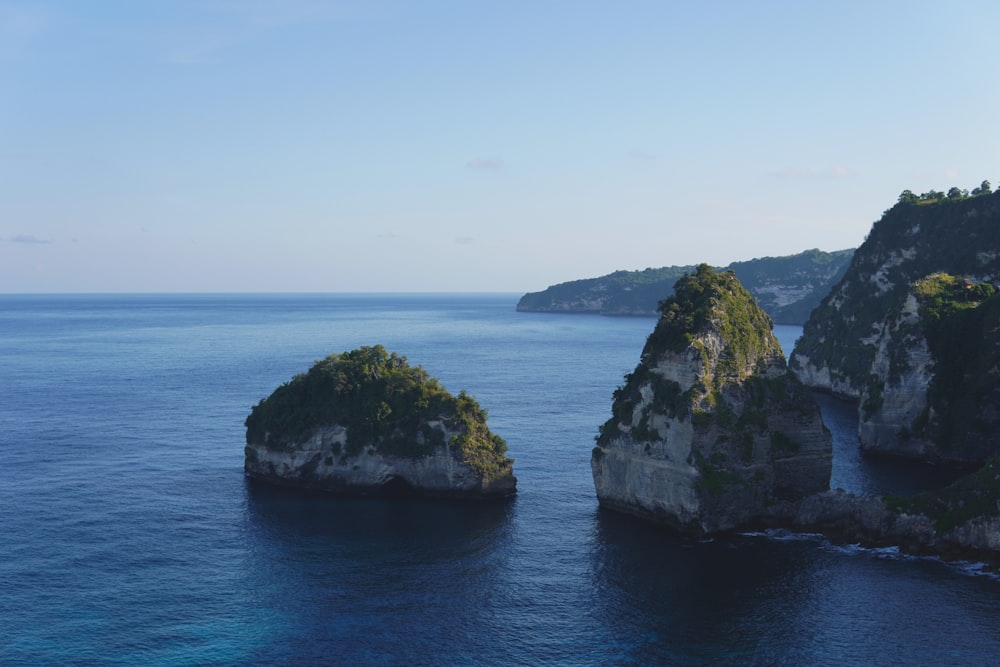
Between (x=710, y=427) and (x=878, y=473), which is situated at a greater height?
(x=710, y=427)

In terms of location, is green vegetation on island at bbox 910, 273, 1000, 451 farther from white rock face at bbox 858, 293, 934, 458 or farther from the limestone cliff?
the limestone cliff

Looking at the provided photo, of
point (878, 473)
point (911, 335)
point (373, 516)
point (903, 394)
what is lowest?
point (373, 516)

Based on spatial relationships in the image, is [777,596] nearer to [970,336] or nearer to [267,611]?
[267,611]

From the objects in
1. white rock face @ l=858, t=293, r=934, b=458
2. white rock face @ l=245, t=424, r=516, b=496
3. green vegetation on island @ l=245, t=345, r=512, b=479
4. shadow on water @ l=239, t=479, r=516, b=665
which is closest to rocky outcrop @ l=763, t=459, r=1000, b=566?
shadow on water @ l=239, t=479, r=516, b=665

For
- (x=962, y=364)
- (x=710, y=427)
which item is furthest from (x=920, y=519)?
(x=962, y=364)

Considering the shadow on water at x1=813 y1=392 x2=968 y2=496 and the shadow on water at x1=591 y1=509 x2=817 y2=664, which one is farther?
the shadow on water at x1=813 y1=392 x2=968 y2=496

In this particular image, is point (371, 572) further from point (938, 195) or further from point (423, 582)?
point (938, 195)

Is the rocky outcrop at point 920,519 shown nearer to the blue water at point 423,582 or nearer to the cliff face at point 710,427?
the blue water at point 423,582
